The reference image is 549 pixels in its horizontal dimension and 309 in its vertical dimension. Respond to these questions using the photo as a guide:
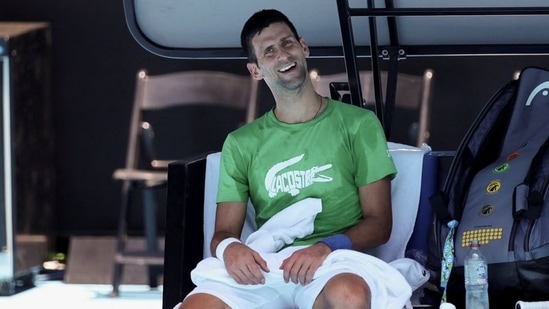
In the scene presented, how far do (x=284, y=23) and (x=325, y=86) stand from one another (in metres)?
2.78

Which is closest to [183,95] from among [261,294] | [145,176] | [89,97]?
[145,176]

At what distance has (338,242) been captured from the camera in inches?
135

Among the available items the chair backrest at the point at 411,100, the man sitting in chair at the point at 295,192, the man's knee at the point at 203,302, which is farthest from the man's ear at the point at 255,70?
the chair backrest at the point at 411,100

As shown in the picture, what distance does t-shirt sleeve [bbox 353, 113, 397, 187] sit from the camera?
3.56m

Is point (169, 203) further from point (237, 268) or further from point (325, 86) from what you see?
point (325, 86)

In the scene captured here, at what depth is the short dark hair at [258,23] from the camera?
12.2 feet

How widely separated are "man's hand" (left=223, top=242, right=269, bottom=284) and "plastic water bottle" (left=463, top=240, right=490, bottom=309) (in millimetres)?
531

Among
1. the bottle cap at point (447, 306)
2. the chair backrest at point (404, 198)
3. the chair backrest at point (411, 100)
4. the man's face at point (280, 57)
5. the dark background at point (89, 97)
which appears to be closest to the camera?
the bottle cap at point (447, 306)

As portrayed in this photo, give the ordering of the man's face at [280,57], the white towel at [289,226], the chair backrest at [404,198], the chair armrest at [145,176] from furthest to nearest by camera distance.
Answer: the chair armrest at [145,176], the chair backrest at [404,198], the man's face at [280,57], the white towel at [289,226]

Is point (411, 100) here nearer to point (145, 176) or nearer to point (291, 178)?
point (145, 176)

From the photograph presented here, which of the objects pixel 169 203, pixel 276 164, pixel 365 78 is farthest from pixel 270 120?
pixel 365 78

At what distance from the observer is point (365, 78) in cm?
642

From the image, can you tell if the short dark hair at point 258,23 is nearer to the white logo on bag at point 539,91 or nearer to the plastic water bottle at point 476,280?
the white logo on bag at point 539,91

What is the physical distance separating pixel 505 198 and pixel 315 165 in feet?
1.73
